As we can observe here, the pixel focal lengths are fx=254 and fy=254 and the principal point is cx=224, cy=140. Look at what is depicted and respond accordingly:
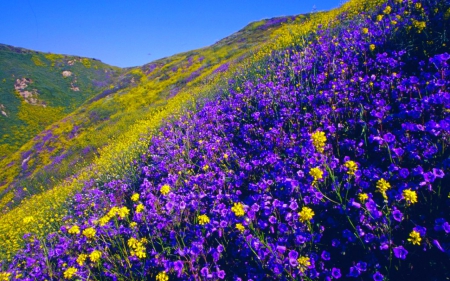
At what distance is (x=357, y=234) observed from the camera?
2502 millimetres

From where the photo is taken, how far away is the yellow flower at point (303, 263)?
238cm

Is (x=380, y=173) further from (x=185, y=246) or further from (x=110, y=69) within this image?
(x=110, y=69)

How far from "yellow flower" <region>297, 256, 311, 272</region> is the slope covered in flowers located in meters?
0.02

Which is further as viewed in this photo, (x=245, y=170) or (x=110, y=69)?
(x=110, y=69)

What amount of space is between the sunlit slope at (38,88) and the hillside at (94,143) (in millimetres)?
11118

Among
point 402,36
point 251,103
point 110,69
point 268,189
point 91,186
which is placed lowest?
point 91,186

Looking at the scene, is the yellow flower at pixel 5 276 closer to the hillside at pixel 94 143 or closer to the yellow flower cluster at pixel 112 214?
the yellow flower cluster at pixel 112 214

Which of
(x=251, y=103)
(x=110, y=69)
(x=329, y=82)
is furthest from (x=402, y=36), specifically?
(x=110, y=69)

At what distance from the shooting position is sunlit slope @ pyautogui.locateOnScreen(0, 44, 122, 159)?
36.0 metres

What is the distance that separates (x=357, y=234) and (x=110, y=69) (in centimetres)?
6585

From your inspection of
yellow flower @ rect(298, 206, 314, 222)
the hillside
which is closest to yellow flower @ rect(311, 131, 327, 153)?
yellow flower @ rect(298, 206, 314, 222)

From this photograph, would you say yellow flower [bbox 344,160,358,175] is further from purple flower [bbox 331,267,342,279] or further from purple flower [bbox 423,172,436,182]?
purple flower [bbox 331,267,342,279]

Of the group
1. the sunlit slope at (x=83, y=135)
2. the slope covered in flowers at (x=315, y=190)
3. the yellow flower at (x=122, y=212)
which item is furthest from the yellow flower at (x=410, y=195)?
the sunlit slope at (x=83, y=135)

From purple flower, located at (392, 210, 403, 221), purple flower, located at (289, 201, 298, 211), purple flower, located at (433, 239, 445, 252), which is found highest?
purple flower, located at (289, 201, 298, 211)
